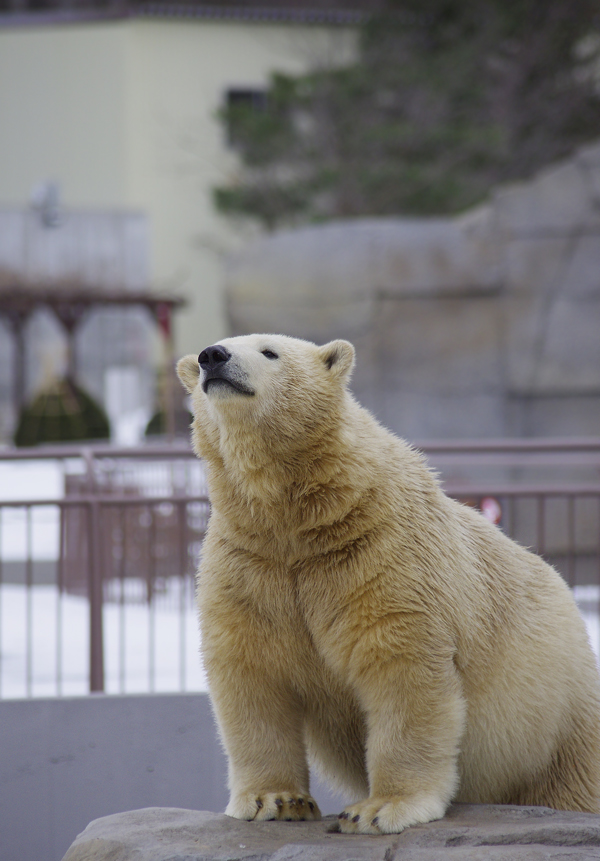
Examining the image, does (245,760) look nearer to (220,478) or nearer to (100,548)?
(220,478)

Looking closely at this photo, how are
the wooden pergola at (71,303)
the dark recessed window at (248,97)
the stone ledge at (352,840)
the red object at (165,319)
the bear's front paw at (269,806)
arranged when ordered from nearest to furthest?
the stone ledge at (352,840)
the bear's front paw at (269,806)
the wooden pergola at (71,303)
the red object at (165,319)
the dark recessed window at (248,97)

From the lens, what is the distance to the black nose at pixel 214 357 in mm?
1938

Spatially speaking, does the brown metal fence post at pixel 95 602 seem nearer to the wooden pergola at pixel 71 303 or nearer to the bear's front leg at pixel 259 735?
the bear's front leg at pixel 259 735

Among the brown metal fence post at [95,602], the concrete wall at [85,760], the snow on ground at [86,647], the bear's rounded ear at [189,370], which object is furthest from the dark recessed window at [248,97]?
the bear's rounded ear at [189,370]

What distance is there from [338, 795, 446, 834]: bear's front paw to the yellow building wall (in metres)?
17.4

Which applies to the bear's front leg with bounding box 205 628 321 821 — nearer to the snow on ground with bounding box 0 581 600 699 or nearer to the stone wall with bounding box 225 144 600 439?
the snow on ground with bounding box 0 581 600 699

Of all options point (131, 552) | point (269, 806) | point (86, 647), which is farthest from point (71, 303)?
point (269, 806)

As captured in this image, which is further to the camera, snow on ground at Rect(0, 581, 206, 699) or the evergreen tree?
the evergreen tree

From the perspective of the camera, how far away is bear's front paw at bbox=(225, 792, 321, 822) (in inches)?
82.3

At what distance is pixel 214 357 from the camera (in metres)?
1.95

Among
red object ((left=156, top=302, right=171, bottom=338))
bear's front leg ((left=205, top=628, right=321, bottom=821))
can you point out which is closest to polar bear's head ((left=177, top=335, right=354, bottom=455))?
bear's front leg ((left=205, top=628, right=321, bottom=821))

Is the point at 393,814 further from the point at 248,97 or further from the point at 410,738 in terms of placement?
the point at 248,97

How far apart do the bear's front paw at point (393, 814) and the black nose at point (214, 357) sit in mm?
990

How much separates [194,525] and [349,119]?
10901 mm
